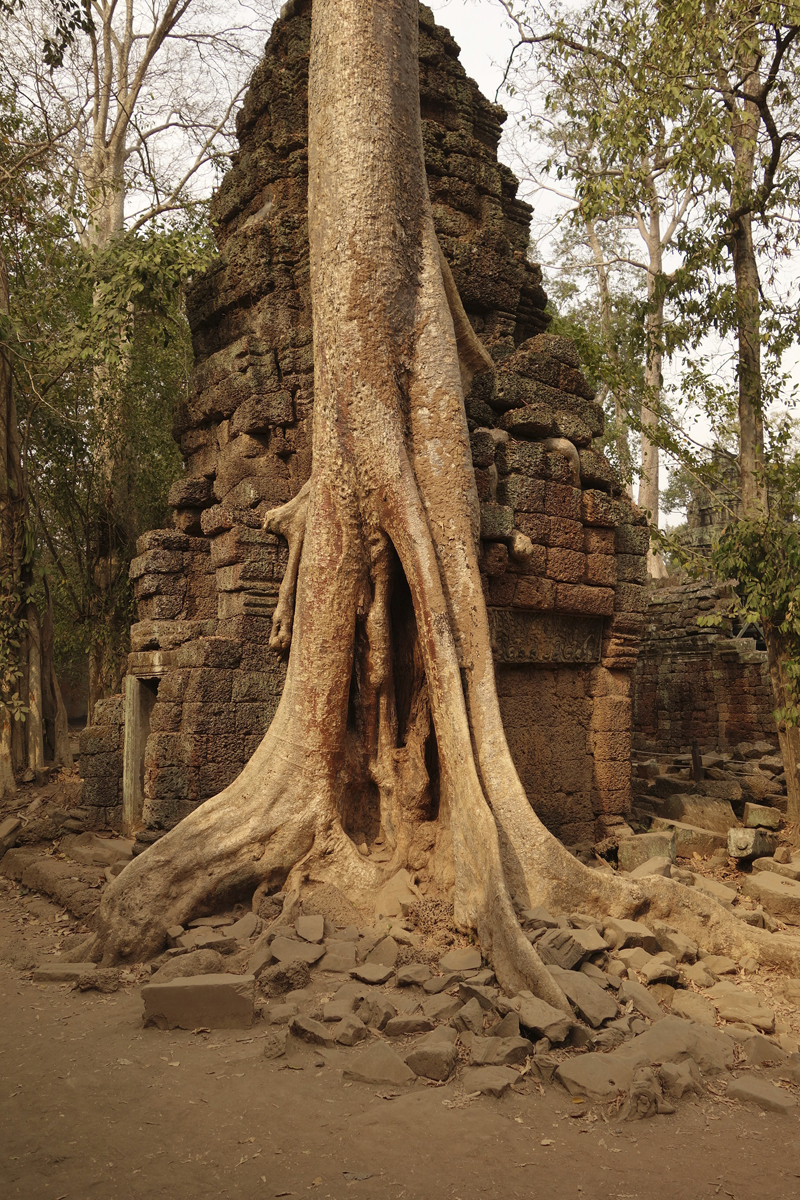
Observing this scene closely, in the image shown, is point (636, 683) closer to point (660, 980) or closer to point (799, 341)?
point (799, 341)

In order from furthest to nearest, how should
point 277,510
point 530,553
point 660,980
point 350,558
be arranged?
point 530,553
point 277,510
point 350,558
point 660,980

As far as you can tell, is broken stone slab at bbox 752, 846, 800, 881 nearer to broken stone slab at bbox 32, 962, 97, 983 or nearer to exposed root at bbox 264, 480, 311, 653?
exposed root at bbox 264, 480, 311, 653

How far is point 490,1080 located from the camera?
8.27ft

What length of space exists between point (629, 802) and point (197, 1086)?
397cm

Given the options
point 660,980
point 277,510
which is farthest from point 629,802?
point 277,510

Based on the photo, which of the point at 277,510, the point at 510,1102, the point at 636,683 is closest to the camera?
the point at 510,1102

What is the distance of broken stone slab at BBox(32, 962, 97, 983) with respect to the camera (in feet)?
11.4

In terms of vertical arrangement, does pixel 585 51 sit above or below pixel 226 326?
above

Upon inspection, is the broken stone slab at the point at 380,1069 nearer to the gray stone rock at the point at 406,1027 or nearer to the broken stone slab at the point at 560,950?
the gray stone rock at the point at 406,1027

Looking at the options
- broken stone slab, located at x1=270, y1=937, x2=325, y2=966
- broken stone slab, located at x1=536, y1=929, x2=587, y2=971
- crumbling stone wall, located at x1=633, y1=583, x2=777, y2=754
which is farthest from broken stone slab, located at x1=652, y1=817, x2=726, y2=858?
crumbling stone wall, located at x1=633, y1=583, x2=777, y2=754

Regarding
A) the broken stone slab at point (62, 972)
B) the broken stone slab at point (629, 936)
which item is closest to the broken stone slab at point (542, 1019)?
the broken stone slab at point (629, 936)

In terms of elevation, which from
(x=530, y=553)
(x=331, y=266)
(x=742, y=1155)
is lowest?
(x=742, y=1155)

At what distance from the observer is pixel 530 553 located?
5.16 meters

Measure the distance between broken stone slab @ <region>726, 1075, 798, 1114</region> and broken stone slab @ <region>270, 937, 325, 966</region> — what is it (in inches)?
59.7
